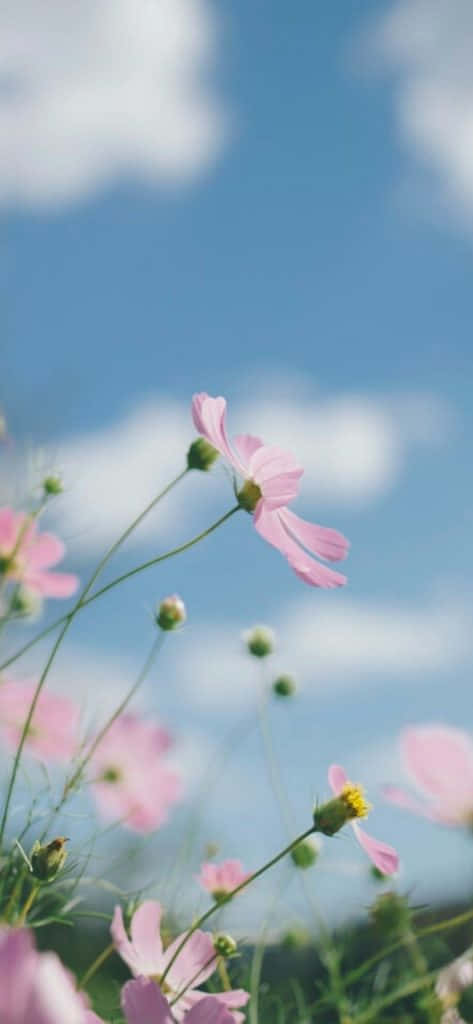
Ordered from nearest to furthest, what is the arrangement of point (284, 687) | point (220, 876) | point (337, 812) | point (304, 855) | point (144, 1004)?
point (144, 1004) → point (337, 812) → point (220, 876) → point (304, 855) → point (284, 687)

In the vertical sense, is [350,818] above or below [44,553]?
below

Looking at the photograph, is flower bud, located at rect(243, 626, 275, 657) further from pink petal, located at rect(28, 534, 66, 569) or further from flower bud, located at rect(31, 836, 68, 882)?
flower bud, located at rect(31, 836, 68, 882)

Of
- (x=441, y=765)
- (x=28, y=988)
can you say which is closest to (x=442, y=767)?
(x=441, y=765)

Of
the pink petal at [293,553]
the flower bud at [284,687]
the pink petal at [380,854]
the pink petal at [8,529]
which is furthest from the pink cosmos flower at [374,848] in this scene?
the flower bud at [284,687]

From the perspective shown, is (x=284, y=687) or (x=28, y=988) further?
(x=284, y=687)

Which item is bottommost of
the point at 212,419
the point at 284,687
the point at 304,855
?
the point at 304,855

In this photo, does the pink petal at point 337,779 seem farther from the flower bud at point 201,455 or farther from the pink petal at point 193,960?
the flower bud at point 201,455

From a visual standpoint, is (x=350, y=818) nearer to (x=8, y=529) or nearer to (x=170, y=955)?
(x=170, y=955)
